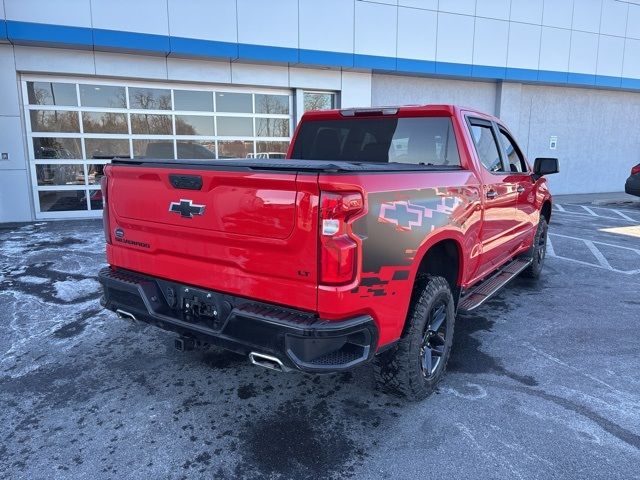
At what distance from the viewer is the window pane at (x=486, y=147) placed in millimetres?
4079

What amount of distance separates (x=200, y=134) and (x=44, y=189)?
12.7 feet

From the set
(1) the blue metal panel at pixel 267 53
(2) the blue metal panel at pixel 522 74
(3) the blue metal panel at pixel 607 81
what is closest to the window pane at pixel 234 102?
(1) the blue metal panel at pixel 267 53

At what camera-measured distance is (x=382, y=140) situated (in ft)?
13.4

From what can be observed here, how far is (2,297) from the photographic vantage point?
17.5 ft

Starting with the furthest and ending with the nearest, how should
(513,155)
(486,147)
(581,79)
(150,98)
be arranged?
(581,79)
(150,98)
(513,155)
(486,147)

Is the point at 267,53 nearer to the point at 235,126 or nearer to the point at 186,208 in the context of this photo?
the point at 235,126

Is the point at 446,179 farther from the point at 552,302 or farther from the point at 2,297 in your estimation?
the point at 2,297

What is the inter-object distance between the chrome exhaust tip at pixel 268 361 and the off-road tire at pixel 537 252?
4681 millimetres

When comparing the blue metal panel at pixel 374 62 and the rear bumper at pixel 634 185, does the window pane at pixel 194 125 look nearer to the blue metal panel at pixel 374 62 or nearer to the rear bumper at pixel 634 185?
the blue metal panel at pixel 374 62

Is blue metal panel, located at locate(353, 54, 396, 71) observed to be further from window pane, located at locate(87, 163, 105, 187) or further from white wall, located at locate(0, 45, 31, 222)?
white wall, located at locate(0, 45, 31, 222)

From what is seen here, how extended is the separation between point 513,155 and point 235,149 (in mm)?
8561

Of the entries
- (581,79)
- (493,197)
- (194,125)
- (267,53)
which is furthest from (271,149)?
(581,79)

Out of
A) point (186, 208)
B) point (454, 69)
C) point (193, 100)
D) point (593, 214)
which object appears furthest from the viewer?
point (454, 69)

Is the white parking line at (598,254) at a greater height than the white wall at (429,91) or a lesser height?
lesser
